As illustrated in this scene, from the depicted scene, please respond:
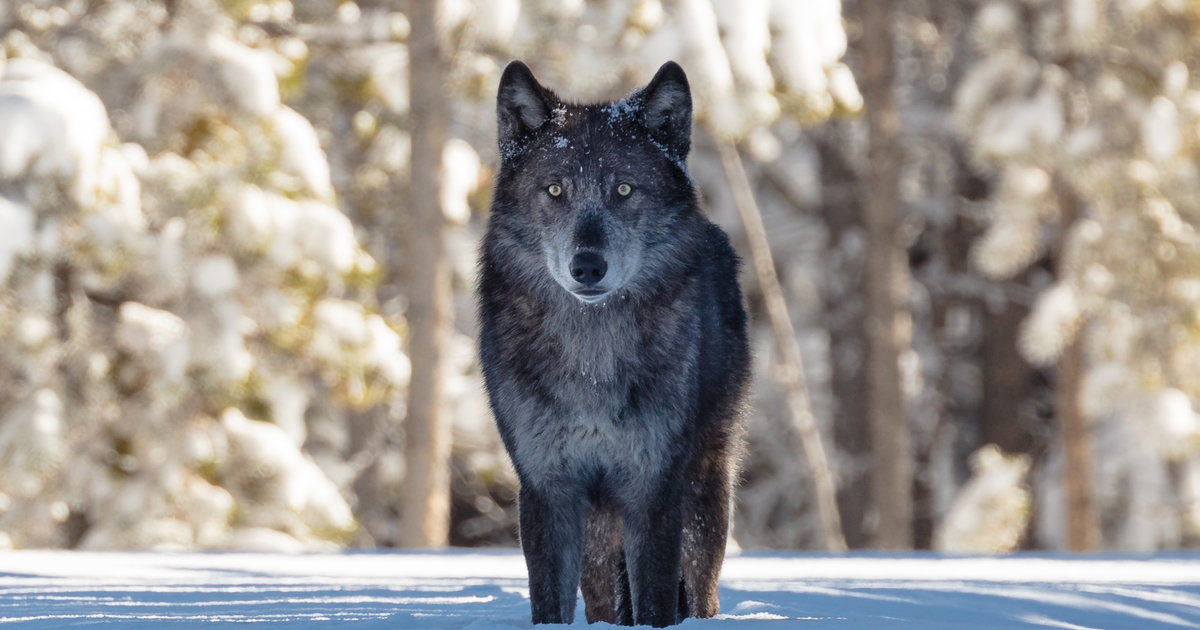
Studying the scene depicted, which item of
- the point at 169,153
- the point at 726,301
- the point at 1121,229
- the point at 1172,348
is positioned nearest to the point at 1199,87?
the point at 1121,229

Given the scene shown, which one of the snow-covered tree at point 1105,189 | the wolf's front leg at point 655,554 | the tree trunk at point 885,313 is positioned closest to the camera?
the wolf's front leg at point 655,554

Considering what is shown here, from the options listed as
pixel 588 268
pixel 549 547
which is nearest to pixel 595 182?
pixel 588 268

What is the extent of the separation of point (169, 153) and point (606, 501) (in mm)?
9294

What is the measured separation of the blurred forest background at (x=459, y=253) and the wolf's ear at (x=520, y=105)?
288 inches

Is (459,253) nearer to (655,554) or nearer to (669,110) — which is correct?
(669,110)

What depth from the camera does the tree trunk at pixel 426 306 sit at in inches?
481

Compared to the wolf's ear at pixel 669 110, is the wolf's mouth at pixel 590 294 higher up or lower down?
lower down

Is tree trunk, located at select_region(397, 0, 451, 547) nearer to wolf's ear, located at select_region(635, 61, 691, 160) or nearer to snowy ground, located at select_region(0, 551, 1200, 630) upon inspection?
snowy ground, located at select_region(0, 551, 1200, 630)

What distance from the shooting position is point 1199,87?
1467 cm

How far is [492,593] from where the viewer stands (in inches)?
219

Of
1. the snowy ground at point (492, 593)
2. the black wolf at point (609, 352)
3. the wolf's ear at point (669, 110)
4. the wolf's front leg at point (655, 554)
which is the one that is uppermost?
the wolf's ear at point (669, 110)

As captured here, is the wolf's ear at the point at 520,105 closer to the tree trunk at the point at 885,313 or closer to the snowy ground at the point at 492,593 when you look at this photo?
the snowy ground at the point at 492,593

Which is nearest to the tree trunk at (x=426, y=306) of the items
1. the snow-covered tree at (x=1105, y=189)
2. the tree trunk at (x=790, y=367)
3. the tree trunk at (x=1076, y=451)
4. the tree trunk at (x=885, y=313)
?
the tree trunk at (x=790, y=367)

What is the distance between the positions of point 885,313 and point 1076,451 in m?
2.46
